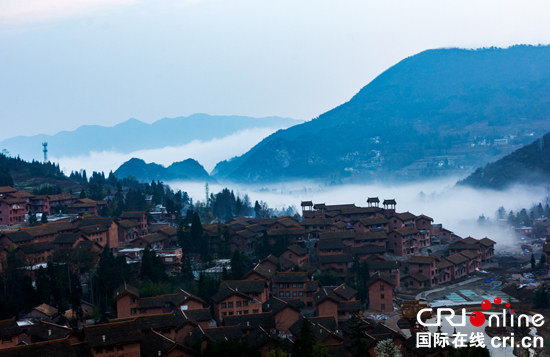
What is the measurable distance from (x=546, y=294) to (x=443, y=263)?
469 inches

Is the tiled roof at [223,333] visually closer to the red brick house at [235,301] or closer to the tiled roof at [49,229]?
the red brick house at [235,301]

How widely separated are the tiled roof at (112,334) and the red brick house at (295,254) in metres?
25.4

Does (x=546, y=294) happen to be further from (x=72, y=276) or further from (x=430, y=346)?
(x=72, y=276)

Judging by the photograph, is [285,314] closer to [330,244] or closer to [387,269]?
[387,269]

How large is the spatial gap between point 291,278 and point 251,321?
373 inches

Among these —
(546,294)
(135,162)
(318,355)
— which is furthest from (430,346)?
(135,162)

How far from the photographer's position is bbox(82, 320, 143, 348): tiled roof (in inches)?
1028

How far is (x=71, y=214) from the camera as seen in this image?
63.4 metres

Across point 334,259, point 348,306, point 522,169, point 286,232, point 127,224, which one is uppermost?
point 522,169

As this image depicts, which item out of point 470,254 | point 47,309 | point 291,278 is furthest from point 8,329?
point 470,254

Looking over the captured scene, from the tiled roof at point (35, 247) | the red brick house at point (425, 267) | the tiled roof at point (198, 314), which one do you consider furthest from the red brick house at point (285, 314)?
the tiled roof at point (35, 247)

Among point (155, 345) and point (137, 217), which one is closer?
point (155, 345)

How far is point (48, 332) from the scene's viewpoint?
29.2 meters

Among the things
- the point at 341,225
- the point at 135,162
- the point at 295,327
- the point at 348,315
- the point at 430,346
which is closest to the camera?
the point at 430,346
